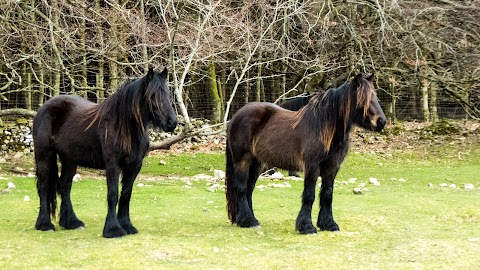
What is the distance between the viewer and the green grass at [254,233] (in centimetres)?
636

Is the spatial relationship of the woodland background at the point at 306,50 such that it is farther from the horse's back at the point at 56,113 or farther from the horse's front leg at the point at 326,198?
the horse's front leg at the point at 326,198

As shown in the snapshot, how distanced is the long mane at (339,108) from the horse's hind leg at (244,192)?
119 centimetres

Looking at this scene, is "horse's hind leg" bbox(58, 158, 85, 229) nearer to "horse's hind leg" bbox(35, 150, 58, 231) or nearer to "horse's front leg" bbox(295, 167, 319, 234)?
"horse's hind leg" bbox(35, 150, 58, 231)

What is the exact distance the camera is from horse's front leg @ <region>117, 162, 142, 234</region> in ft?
25.8

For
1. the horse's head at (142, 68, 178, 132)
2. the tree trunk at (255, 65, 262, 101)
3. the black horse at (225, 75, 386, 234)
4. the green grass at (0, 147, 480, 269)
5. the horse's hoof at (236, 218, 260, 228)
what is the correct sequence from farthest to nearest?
the tree trunk at (255, 65, 262, 101), the horse's hoof at (236, 218, 260, 228), the black horse at (225, 75, 386, 234), the horse's head at (142, 68, 178, 132), the green grass at (0, 147, 480, 269)

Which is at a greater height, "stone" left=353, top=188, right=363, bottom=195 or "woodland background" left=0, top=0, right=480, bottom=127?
"woodland background" left=0, top=0, right=480, bottom=127

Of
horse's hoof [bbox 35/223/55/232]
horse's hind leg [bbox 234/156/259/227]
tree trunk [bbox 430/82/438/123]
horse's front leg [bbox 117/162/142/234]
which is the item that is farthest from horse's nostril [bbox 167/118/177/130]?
tree trunk [bbox 430/82/438/123]

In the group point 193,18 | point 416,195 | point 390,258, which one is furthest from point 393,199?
point 193,18

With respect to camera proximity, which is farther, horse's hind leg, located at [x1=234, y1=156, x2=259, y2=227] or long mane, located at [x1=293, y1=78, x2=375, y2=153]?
horse's hind leg, located at [x1=234, y1=156, x2=259, y2=227]

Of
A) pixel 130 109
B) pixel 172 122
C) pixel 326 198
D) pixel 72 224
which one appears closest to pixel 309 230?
pixel 326 198

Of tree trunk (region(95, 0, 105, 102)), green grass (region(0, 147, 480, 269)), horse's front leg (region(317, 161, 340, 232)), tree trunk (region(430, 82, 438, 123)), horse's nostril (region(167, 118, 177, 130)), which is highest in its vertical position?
tree trunk (region(95, 0, 105, 102))

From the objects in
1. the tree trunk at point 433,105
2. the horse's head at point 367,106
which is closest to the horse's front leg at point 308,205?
the horse's head at point 367,106

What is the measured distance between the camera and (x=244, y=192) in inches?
344

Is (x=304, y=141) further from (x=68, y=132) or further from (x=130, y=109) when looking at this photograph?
(x=68, y=132)
